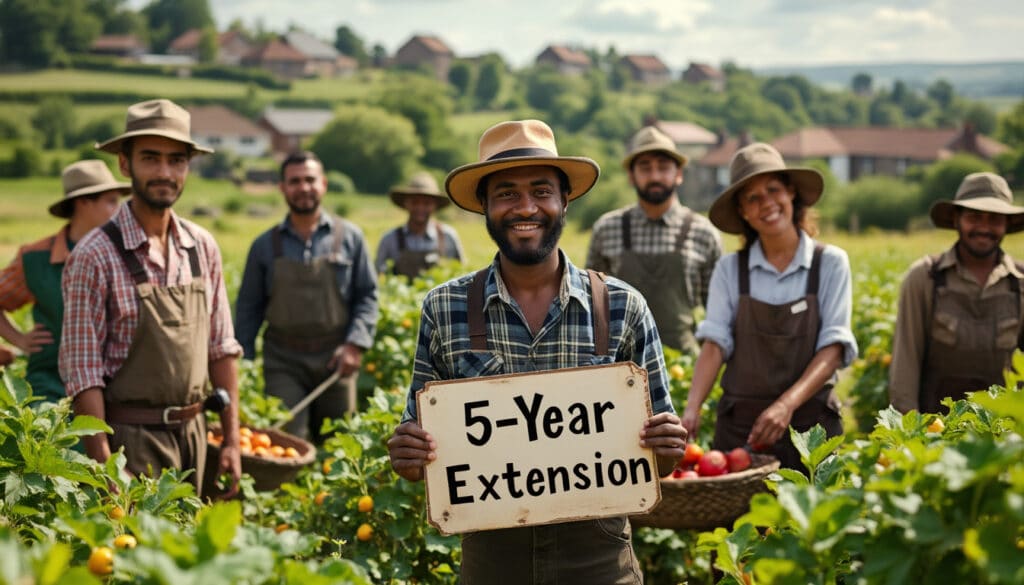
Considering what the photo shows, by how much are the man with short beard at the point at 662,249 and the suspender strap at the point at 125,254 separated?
318 centimetres

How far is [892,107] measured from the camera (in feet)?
529

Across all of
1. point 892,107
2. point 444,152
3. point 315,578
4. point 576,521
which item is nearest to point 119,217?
point 576,521

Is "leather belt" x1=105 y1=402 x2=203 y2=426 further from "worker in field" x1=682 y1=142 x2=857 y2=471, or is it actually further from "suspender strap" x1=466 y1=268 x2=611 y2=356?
"worker in field" x1=682 y1=142 x2=857 y2=471

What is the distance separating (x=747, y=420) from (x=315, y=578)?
319 centimetres

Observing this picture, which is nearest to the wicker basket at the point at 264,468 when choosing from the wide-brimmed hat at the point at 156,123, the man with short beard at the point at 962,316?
the wide-brimmed hat at the point at 156,123

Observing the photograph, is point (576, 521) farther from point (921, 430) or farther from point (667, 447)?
point (921, 430)

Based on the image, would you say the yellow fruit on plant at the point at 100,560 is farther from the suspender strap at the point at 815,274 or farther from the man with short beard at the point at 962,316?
the man with short beard at the point at 962,316

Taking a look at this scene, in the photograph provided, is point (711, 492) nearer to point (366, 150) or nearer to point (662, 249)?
point (662, 249)

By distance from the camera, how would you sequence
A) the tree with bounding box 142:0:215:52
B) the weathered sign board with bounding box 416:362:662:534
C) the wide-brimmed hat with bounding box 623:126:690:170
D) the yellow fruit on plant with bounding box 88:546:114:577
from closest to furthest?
the yellow fruit on plant with bounding box 88:546:114:577
the weathered sign board with bounding box 416:362:662:534
the wide-brimmed hat with bounding box 623:126:690:170
the tree with bounding box 142:0:215:52

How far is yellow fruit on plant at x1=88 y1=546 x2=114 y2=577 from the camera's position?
2379mm

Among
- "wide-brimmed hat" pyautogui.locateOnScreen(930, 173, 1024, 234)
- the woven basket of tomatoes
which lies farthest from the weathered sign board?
"wide-brimmed hat" pyautogui.locateOnScreen(930, 173, 1024, 234)

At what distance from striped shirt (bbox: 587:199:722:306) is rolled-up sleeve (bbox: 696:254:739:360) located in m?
1.76

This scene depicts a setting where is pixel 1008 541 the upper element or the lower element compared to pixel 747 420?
upper

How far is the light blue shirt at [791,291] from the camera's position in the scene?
465cm
